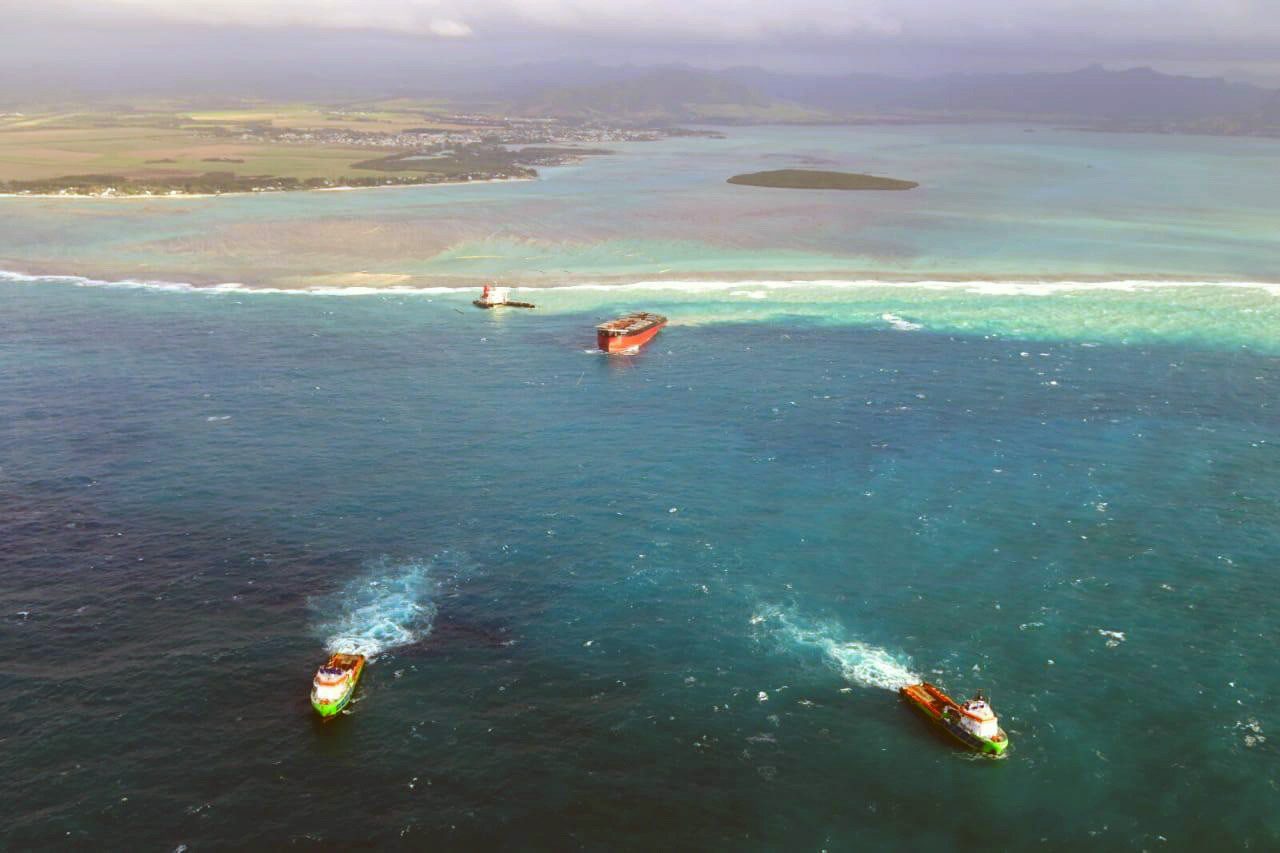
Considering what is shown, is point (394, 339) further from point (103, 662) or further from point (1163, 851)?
point (1163, 851)

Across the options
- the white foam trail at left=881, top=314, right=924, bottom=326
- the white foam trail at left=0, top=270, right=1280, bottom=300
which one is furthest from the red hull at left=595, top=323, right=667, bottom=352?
the white foam trail at left=881, top=314, right=924, bottom=326

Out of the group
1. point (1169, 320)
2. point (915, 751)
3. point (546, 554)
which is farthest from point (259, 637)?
point (1169, 320)

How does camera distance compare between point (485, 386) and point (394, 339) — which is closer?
point (485, 386)

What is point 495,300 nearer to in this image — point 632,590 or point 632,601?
point 632,590

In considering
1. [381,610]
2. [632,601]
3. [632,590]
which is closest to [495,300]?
[632,590]

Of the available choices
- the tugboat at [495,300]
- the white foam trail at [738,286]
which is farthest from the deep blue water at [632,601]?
the white foam trail at [738,286]

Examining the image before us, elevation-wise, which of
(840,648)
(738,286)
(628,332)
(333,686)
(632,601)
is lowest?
(840,648)

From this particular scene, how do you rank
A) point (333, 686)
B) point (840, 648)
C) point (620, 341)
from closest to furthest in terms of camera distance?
point (333, 686) → point (840, 648) → point (620, 341)
